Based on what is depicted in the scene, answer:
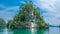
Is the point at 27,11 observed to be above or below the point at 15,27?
above

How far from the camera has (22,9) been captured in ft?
159

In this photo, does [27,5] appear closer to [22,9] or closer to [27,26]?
[22,9]

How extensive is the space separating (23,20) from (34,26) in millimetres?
3760

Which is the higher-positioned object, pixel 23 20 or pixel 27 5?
pixel 27 5

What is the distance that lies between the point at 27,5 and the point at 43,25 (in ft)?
19.7

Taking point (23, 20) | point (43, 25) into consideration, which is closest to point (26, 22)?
point (23, 20)

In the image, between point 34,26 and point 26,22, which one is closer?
point 26,22

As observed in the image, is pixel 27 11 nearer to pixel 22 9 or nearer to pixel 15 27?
pixel 22 9

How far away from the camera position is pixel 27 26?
47.8 meters

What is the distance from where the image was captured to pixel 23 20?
156 ft

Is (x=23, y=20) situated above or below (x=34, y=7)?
below

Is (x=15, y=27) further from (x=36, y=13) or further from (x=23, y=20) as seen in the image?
(x=36, y=13)

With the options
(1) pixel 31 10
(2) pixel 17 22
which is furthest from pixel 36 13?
(2) pixel 17 22

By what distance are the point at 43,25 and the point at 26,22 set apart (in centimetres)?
421
